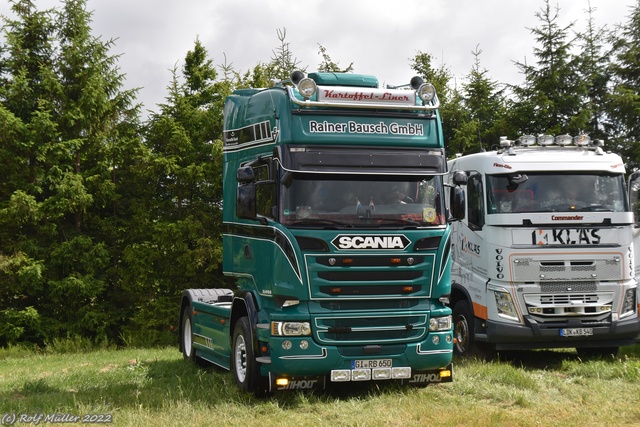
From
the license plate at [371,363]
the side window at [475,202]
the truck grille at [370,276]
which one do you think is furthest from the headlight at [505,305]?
the license plate at [371,363]

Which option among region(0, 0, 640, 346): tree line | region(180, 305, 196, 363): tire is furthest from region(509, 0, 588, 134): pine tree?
region(180, 305, 196, 363): tire

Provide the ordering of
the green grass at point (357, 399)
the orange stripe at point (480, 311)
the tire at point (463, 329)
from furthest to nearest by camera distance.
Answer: the tire at point (463, 329) < the orange stripe at point (480, 311) < the green grass at point (357, 399)

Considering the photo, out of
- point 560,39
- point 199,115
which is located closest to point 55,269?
point 199,115

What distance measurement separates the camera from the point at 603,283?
1245 cm

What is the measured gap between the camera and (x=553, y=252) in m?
12.3

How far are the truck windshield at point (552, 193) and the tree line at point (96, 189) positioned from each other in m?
11.2

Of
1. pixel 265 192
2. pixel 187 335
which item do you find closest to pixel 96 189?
pixel 187 335

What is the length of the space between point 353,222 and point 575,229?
15.7 ft

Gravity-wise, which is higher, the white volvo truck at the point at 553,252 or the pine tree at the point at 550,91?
the pine tree at the point at 550,91

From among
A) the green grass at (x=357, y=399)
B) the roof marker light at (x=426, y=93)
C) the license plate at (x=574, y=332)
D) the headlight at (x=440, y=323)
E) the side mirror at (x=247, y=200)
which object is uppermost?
the roof marker light at (x=426, y=93)

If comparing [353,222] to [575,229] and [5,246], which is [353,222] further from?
[5,246]

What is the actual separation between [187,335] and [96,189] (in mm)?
10727

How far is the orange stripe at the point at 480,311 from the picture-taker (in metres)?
12.7

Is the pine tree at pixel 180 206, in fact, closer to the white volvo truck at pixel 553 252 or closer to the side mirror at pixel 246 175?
the white volvo truck at pixel 553 252
